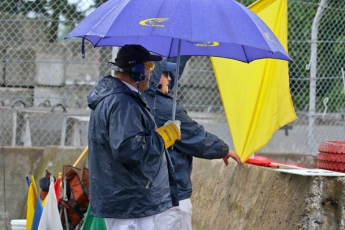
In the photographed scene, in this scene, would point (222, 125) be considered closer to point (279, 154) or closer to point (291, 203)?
point (279, 154)

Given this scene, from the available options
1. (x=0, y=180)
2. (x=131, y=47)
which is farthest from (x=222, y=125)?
(x=131, y=47)

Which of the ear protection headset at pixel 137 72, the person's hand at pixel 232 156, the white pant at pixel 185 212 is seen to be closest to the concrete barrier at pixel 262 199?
the person's hand at pixel 232 156

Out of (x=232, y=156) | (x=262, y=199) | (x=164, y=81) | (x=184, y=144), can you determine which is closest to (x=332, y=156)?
(x=262, y=199)

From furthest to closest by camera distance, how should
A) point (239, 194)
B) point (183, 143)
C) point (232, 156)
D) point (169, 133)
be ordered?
point (239, 194)
point (232, 156)
point (183, 143)
point (169, 133)

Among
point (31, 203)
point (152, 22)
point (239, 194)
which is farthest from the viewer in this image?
point (31, 203)

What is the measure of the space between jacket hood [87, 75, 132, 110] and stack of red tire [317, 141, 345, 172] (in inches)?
75.5

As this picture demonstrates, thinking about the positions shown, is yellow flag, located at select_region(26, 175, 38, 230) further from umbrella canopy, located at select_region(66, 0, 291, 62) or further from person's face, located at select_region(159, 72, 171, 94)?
umbrella canopy, located at select_region(66, 0, 291, 62)

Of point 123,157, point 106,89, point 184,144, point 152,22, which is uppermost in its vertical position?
point 152,22

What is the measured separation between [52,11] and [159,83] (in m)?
3.00

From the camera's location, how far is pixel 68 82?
308 inches

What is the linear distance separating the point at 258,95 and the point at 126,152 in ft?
6.44

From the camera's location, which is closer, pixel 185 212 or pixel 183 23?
pixel 183 23

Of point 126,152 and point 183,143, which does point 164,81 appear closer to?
point 183,143

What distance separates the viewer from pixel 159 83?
4883mm
